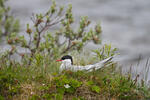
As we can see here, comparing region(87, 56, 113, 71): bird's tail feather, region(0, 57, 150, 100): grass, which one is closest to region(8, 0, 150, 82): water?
region(87, 56, 113, 71): bird's tail feather

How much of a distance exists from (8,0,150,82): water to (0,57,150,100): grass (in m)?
13.6

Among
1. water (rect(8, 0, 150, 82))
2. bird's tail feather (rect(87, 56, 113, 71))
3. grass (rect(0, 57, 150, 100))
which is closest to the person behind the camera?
grass (rect(0, 57, 150, 100))

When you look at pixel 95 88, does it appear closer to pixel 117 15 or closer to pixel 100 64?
pixel 100 64

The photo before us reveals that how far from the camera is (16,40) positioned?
909 cm

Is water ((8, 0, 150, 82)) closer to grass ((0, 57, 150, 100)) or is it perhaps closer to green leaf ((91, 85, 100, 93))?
grass ((0, 57, 150, 100))

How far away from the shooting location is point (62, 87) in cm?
462

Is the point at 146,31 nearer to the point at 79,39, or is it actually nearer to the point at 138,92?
the point at 79,39

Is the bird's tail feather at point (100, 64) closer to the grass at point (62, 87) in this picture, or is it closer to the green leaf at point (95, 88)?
the grass at point (62, 87)

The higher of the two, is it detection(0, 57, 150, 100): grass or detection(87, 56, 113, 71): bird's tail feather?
detection(87, 56, 113, 71): bird's tail feather

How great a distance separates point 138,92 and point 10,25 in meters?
9.69

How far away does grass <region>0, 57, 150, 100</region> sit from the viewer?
15.0 ft

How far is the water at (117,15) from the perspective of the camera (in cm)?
2008

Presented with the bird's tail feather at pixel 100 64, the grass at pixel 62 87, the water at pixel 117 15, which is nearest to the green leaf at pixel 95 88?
the grass at pixel 62 87

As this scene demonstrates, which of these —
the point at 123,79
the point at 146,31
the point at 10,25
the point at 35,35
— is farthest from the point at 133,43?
the point at 123,79
